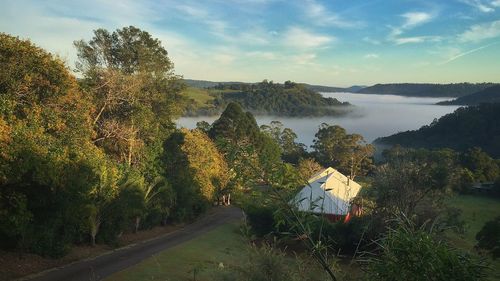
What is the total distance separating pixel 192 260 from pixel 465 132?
6794 cm

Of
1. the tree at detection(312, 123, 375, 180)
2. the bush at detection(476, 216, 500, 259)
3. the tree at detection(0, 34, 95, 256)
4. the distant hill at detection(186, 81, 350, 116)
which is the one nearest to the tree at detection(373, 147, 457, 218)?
the bush at detection(476, 216, 500, 259)

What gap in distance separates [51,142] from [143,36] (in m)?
18.0

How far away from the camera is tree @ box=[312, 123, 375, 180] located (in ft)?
171

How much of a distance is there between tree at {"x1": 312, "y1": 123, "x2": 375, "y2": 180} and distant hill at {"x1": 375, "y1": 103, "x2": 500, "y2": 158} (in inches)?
889

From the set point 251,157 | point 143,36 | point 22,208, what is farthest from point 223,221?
point 251,157

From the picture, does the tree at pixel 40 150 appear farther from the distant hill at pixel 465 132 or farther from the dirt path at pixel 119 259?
the distant hill at pixel 465 132

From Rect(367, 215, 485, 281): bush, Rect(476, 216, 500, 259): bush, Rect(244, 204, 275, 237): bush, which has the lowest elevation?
Rect(244, 204, 275, 237): bush

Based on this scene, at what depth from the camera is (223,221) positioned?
1129 inches

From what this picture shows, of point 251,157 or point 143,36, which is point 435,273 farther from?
point 143,36

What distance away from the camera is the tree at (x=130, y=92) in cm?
2195

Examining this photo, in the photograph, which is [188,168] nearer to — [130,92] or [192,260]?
[130,92]

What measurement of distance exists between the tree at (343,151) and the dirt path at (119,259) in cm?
2869

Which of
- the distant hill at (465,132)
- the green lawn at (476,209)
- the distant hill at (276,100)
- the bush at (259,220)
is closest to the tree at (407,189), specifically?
the bush at (259,220)

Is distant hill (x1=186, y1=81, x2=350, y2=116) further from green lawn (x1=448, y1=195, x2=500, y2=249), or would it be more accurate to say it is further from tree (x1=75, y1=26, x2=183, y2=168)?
tree (x1=75, y1=26, x2=183, y2=168)
